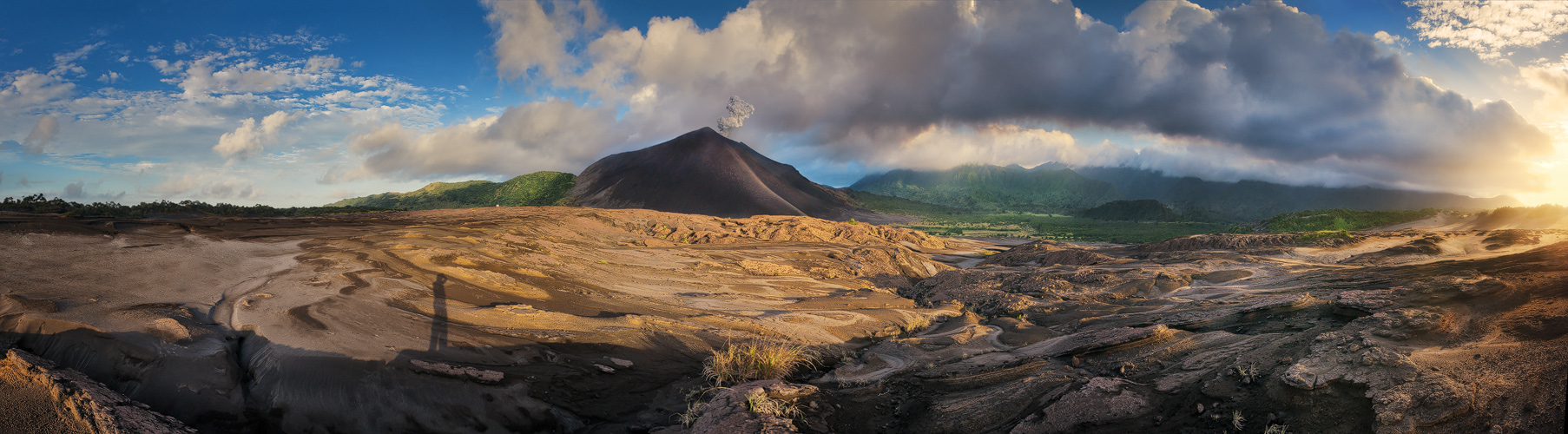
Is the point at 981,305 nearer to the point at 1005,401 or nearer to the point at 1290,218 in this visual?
the point at 1005,401

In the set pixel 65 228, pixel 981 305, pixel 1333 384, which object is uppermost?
pixel 65 228

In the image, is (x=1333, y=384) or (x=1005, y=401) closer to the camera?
(x=1333, y=384)

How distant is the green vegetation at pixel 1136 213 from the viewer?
473 feet

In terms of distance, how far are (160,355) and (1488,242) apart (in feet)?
125

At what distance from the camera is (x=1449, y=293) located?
275 inches

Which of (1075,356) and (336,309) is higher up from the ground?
(336,309)

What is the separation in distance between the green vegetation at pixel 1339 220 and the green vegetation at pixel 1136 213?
101m

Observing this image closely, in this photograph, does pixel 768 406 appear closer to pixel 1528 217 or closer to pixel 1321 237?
pixel 1321 237

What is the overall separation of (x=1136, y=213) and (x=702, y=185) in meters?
118

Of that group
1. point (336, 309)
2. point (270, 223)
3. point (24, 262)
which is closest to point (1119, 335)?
point (336, 309)

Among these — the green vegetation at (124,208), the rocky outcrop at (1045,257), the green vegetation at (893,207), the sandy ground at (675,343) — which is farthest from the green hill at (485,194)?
the sandy ground at (675,343)

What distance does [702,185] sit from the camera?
114500 mm

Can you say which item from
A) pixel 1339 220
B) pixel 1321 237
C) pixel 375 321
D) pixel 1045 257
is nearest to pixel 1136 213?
Result: pixel 1339 220

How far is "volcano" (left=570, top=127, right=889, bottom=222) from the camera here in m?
107
